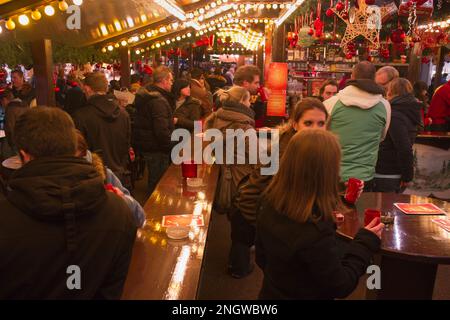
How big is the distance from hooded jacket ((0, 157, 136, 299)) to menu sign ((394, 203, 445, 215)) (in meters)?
2.03

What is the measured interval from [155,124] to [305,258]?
3.24m

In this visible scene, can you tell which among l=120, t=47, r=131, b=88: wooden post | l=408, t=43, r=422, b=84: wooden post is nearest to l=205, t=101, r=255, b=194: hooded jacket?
l=120, t=47, r=131, b=88: wooden post

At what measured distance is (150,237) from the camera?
2539 millimetres

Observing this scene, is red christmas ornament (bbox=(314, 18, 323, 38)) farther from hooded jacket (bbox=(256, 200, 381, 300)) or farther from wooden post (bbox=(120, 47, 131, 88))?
hooded jacket (bbox=(256, 200, 381, 300))

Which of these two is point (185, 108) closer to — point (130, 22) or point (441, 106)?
point (130, 22)

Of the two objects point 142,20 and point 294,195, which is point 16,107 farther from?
point 294,195

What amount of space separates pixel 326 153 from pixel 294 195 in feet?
0.69

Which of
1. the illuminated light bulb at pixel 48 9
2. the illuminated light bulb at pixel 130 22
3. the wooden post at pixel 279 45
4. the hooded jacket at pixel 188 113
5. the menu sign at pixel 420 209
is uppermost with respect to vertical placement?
the illuminated light bulb at pixel 130 22

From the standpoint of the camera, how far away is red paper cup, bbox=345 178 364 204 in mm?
2761

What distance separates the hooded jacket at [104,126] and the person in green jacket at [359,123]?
1902mm

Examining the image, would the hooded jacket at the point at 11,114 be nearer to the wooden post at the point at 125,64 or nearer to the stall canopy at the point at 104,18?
the stall canopy at the point at 104,18

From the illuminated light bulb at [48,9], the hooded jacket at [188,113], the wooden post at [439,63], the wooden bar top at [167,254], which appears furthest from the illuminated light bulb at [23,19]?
the wooden post at [439,63]

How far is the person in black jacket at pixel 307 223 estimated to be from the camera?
5.68ft
